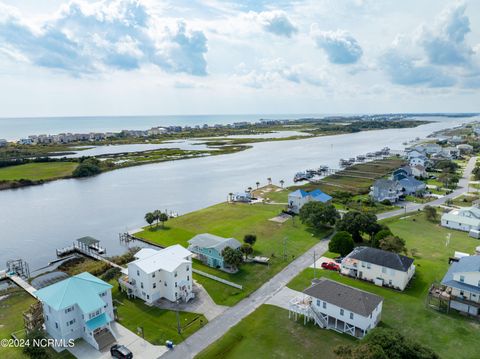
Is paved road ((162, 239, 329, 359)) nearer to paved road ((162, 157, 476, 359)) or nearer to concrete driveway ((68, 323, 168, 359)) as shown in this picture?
paved road ((162, 157, 476, 359))

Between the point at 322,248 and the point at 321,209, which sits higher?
the point at 321,209

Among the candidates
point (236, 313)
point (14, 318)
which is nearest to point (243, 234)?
point (236, 313)

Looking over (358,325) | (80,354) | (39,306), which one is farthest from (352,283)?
(39,306)

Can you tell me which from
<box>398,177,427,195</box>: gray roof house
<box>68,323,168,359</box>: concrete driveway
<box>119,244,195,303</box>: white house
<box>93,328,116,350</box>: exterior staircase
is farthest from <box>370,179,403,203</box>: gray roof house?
<box>93,328,116,350</box>: exterior staircase

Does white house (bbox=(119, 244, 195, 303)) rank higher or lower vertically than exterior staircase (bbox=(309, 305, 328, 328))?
higher

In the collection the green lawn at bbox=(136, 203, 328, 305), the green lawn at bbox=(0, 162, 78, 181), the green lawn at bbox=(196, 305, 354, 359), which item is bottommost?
the green lawn at bbox=(196, 305, 354, 359)

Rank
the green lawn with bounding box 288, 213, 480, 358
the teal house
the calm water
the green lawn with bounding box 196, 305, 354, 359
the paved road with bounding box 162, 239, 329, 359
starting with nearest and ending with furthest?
the green lawn with bounding box 196, 305, 354, 359
the paved road with bounding box 162, 239, 329, 359
the green lawn with bounding box 288, 213, 480, 358
the teal house
the calm water

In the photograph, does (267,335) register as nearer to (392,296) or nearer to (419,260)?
(392,296)

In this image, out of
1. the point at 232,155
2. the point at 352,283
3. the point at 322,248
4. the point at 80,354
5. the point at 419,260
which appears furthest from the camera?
the point at 232,155
